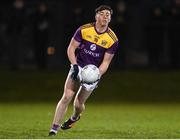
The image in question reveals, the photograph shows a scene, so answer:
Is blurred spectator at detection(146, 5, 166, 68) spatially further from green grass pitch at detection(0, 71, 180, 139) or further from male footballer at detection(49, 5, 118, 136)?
male footballer at detection(49, 5, 118, 136)

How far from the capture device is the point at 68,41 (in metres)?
25.5

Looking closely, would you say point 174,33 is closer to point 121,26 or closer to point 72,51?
point 121,26

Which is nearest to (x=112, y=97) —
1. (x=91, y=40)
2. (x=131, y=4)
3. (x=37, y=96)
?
(x=37, y=96)

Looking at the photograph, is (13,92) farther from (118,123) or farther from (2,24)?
(118,123)

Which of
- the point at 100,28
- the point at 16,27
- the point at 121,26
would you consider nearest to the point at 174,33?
the point at 121,26

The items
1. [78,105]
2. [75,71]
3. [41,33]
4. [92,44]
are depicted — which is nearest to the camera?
[75,71]

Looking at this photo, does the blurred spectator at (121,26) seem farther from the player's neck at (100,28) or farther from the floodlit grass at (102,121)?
the player's neck at (100,28)

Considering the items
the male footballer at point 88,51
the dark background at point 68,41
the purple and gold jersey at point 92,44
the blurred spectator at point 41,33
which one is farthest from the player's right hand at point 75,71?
the blurred spectator at point 41,33

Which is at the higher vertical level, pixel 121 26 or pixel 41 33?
pixel 121 26

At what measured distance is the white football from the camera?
13250mm

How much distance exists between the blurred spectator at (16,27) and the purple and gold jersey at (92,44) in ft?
36.2

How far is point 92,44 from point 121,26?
11.1 metres

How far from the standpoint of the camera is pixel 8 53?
26.1 m

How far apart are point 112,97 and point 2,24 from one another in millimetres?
5656
